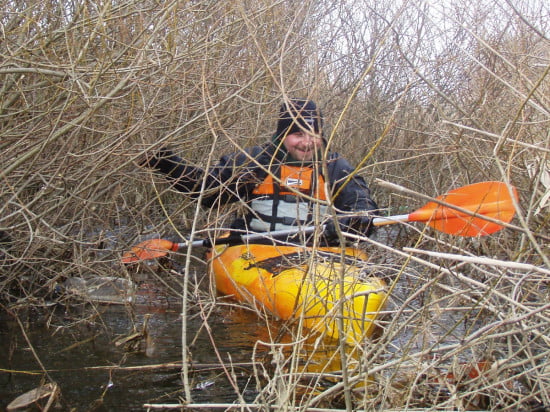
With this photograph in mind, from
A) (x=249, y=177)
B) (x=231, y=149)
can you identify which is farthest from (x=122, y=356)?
(x=231, y=149)

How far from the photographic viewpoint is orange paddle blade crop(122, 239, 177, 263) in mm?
4780

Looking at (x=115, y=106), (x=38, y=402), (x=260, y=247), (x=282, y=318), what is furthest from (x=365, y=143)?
(x=38, y=402)

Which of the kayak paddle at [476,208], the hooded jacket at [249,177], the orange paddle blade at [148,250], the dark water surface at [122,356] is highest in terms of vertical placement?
the kayak paddle at [476,208]

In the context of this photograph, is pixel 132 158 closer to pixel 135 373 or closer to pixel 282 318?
pixel 135 373

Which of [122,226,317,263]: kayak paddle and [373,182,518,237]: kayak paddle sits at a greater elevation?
[373,182,518,237]: kayak paddle

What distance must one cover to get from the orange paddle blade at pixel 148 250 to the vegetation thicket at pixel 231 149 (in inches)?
4.5

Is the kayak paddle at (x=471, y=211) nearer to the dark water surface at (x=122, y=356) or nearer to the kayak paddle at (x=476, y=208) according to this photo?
the kayak paddle at (x=476, y=208)

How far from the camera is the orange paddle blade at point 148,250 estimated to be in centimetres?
478

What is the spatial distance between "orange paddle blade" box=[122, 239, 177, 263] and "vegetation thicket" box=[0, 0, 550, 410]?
113 millimetres

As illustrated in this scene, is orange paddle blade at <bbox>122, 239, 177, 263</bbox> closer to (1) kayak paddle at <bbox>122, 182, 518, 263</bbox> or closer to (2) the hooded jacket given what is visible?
(2) the hooded jacket

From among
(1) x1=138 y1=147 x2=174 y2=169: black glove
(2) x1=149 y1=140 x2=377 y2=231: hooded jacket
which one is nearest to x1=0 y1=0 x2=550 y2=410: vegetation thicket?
(1) x1=138 y1=147 x2=174 y2=169: black glove

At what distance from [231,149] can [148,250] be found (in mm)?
1628

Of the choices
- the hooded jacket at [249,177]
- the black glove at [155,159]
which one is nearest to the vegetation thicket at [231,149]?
the black glove at [155,159]

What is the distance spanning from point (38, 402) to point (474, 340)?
6.69 ft
